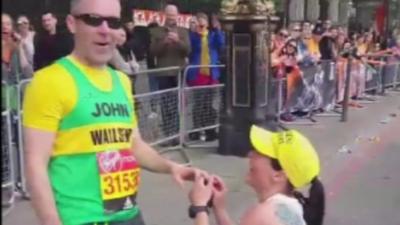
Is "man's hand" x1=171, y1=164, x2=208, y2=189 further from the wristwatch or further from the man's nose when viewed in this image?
the man's nose

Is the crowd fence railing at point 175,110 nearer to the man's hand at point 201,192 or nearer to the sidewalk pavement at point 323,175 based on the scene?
the sidewalk pavement at point 323,175

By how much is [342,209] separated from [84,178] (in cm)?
449

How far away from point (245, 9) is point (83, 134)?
6141 mm

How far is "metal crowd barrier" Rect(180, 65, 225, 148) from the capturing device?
902 cm

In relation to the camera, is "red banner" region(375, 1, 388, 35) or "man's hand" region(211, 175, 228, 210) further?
"red banner" region(375, 1, 388, 35)

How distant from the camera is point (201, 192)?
2316 millimetres

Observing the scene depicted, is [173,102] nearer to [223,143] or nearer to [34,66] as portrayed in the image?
[223,143]

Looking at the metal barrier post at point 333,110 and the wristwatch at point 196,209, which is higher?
the wristwatch at point 196,209

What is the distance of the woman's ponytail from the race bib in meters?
0.60

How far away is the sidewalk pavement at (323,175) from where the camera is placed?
19.8 ft

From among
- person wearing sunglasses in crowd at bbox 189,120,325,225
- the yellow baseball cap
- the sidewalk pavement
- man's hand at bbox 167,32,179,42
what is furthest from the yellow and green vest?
man's hand at bbox 167,32,179,42

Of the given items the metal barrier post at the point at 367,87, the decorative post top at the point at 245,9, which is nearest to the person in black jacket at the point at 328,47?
the metal barrier post at the point at 367,87

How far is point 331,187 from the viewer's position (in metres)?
7.38

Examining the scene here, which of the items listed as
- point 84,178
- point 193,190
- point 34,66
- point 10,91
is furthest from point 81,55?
point 34,66
